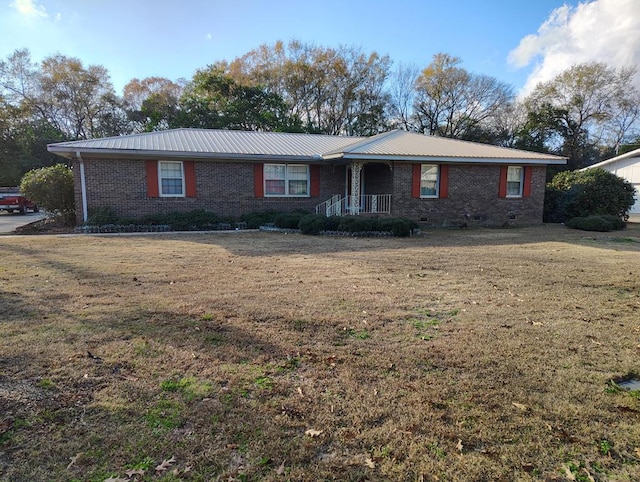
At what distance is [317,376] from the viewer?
317 cm

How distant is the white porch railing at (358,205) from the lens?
1492 cm

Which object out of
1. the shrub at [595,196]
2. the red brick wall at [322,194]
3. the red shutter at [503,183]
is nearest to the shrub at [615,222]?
the shrub at [595,196]

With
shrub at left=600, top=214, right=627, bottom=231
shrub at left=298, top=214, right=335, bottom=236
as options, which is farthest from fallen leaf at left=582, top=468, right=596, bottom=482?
shrub at left=600, top=214, right=627, bottom=231

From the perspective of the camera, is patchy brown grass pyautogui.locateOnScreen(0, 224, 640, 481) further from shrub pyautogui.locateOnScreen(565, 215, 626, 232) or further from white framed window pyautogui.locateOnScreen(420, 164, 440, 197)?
white framed window pyautogui.locateOnScreen(420, 164, 440, 197)

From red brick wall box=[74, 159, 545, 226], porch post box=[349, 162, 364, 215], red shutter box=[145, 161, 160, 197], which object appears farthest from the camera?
porch post box=[349, 162, 364, 215]

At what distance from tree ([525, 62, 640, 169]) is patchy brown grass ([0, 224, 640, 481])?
1441 inches

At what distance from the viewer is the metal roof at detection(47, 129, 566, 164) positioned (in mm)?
13227

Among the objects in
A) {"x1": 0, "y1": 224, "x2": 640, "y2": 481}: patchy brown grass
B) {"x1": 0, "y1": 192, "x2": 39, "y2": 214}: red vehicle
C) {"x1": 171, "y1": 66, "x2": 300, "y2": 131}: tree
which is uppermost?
{"x1": 171, "y1": 66, "x2": 300, "y2": 131}: tree

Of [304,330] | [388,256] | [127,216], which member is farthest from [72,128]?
[304,330]

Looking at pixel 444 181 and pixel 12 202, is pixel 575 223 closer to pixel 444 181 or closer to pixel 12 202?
pixel 444 181

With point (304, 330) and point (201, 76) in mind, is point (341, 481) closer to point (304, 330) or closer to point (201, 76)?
point (304, 330)

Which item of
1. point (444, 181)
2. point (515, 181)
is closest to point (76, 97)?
point (444, 181)

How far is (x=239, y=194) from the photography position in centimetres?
1502

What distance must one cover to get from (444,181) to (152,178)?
35.3 feet
